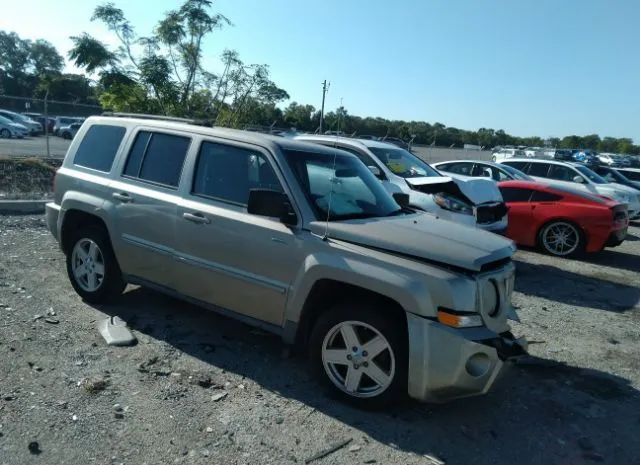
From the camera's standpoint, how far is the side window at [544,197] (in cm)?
1032

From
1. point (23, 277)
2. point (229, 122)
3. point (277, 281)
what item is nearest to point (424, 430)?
point (277, 281)

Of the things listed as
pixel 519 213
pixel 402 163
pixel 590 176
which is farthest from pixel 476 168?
pixel 402 163

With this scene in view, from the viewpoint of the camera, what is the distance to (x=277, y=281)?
4141 millimetres

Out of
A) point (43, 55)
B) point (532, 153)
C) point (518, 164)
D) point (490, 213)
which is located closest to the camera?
point (490, 213)

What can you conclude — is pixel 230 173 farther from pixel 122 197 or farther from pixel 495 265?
pixel 495 265

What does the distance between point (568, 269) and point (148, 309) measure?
7.03 m

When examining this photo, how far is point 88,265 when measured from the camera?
5551 millimetres

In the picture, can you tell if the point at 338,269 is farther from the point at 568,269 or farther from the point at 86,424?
the point at 568,269

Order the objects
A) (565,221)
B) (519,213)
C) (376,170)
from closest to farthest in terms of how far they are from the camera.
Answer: (376,170), (565,221), (519,213)

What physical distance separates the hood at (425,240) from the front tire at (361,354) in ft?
1.50

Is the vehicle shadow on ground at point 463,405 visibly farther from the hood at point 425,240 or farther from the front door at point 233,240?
the hood at point 425,240

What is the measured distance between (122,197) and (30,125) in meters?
33.7

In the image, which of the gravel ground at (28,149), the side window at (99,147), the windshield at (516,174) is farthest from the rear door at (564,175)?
the gravel ground at (28,149)

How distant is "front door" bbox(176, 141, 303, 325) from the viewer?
415 cm
